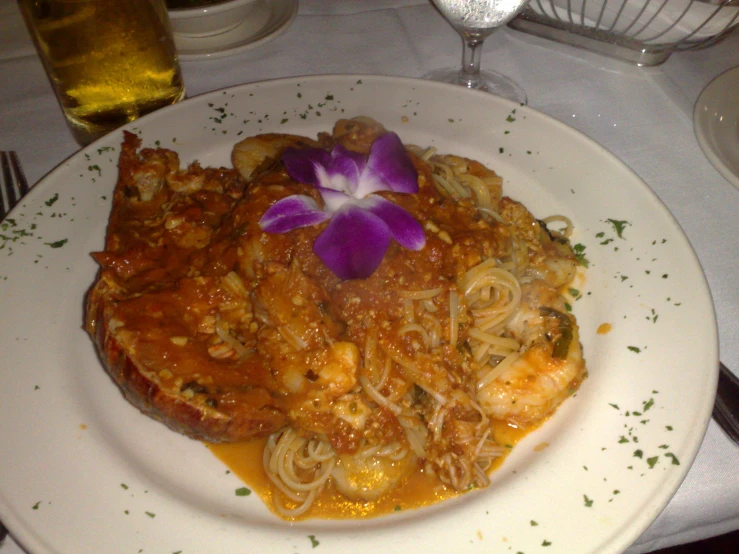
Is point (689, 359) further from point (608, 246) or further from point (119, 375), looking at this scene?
point (119, 375)

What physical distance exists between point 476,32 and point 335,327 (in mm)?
2585

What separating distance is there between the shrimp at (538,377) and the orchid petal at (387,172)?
1.00 metres

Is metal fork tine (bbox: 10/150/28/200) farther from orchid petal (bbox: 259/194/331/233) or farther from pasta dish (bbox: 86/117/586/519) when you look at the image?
orchid petal (bbox: 259/194/331/233)

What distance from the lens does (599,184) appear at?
11.3 feet

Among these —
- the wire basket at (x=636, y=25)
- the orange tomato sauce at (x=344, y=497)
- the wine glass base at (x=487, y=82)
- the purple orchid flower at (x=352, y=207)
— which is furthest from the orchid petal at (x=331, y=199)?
Answer: the wire basket at (x=636, y=25)

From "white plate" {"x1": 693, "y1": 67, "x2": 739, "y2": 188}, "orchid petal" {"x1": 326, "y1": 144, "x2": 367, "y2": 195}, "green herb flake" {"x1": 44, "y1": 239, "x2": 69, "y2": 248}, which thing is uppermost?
"orchid petal" {"x1": 326, "y1": 144, "x2": 367, "y2": 195}

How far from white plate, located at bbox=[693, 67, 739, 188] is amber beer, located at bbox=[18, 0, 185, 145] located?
3.48 metres

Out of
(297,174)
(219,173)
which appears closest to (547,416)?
(297,174)

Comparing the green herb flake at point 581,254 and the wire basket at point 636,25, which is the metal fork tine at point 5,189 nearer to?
the green herb flake at point 581,254

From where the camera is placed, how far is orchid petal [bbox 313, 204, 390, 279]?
272cm

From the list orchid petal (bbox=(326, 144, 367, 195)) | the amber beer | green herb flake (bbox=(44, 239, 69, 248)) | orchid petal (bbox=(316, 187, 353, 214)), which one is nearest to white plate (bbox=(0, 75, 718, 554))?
green herb flake (bbox=(44, 239, 69, 248))

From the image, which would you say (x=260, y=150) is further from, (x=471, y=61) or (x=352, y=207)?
(x=471, y=61)

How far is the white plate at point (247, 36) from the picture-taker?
15.7ft

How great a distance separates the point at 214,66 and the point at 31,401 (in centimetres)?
306
